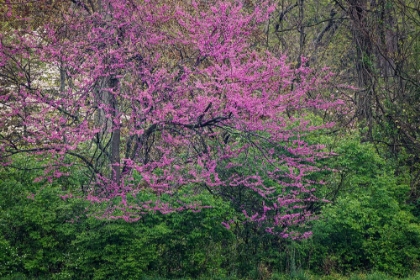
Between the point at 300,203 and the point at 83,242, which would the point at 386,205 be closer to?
the point at 300,203

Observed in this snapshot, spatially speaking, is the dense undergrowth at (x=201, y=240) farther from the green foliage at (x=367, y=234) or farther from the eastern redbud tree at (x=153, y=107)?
the eastern redbud tree at (x=153, y=107)

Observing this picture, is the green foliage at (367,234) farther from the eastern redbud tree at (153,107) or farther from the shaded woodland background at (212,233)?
the eastern redbud tree at (153,107)

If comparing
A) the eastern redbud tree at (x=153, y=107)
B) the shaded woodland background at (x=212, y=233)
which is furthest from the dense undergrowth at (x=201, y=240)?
the eastern redbud tree at (x=153, y=107)

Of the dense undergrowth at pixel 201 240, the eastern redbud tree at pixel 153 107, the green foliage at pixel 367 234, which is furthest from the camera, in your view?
the green foliage at pixel 367 234

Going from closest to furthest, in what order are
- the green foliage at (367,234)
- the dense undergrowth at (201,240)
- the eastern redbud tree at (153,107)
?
the eastern redbud tree at (153,107) < the dense undergrowth at (201,240) < the green foliage at (367,234)

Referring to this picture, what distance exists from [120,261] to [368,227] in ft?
12.9

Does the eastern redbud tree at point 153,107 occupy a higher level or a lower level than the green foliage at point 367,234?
higher

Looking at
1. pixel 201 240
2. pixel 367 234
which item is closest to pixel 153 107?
pixel 201 240

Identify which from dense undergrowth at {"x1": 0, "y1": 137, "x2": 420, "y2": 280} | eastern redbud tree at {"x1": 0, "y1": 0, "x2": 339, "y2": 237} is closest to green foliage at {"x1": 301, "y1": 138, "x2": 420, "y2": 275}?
dense undergrowth at {"x1": 0, "y1": 137, "x2": 420, "y2": 280}

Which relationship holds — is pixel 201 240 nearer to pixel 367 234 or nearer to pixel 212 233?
pixel 212 233

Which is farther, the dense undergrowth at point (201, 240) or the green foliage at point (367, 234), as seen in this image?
the green foliage at point (367, 234)

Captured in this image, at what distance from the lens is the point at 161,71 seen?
7.16m

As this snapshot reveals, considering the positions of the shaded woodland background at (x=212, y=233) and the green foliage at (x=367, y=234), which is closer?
the shaded woodland background at (x=212, y=233)

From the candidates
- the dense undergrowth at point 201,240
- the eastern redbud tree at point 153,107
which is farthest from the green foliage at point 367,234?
the eastern redbud tree at point 153,107
